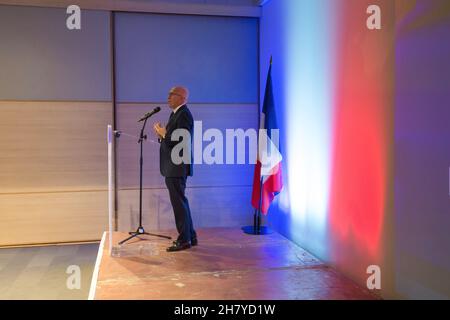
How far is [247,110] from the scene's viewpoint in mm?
5445

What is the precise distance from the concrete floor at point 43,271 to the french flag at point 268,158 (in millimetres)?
1836

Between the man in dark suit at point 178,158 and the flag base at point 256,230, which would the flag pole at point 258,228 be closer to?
the flag base at point 256,230

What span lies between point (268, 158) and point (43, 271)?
2.38 m

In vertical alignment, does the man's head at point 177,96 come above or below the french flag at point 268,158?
above

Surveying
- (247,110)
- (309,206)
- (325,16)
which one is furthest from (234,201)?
(325,16)

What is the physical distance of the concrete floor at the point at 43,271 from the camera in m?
3.34

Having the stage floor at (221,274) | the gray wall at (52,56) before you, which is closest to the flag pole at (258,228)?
the stage floor at (221,274)

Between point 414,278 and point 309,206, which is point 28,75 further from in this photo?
point 414,278

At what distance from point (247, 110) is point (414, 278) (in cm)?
331

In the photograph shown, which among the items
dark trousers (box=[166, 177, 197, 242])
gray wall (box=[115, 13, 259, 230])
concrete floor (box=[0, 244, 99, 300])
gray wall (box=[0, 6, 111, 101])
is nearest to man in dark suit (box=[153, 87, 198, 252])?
dark trousers (box=[166, 177, 197, 242])

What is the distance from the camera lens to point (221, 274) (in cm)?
333

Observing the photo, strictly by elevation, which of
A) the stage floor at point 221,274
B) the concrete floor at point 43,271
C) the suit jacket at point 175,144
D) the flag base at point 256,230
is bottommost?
the concrete floor at point 43,271

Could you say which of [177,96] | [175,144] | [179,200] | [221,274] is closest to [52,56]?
[177,96]

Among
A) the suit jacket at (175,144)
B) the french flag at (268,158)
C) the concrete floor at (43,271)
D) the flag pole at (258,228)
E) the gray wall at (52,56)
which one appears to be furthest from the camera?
the gray wall at (52,56)
